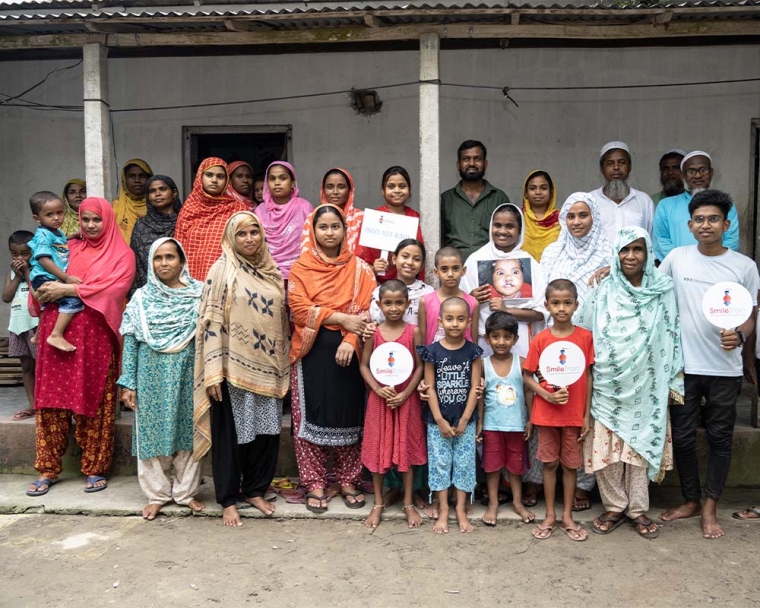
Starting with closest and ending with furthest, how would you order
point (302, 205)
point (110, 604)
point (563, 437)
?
1. point (110, 604)
2. point (563, 437)
3. point (302, 205)

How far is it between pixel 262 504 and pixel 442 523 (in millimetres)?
1095

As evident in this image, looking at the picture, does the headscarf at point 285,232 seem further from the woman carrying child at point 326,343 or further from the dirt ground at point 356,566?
the dirt ground at point 356,566

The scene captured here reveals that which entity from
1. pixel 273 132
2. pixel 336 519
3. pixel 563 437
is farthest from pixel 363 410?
pixel 273 132

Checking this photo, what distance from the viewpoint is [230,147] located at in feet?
24.4

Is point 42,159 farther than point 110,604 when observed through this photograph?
Yes

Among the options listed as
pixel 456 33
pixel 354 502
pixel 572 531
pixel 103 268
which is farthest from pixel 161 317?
pixel 456 33

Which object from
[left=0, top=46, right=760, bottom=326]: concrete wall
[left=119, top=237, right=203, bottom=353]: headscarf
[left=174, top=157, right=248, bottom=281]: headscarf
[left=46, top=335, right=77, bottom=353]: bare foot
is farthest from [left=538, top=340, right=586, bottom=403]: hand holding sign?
[left=0, top=46, right=760, bottom=326]: concrete wall

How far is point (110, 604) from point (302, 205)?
279 centimetres

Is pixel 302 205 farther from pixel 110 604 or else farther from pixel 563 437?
pixel 110 604

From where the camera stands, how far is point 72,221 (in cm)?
609

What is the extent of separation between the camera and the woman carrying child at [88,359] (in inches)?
178

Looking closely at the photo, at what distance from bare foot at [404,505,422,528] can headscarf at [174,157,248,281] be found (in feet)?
6.68

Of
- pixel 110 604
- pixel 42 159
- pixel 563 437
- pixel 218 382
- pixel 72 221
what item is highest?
pixel 42 159

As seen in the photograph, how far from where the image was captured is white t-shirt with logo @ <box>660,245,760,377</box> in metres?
3.91
